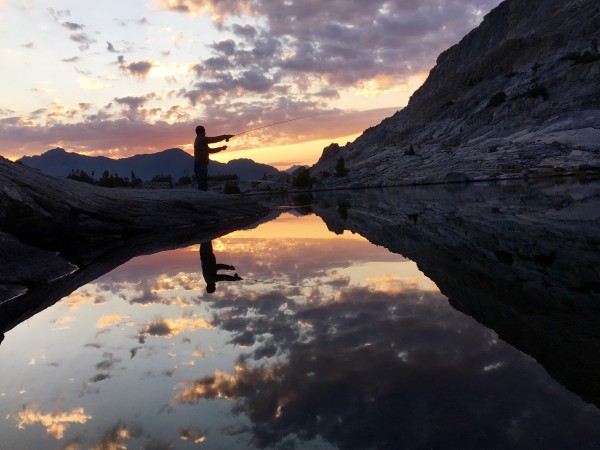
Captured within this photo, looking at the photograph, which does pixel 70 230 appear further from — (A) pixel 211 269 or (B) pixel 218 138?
(B) pixel 218 138

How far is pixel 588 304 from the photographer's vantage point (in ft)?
12.6

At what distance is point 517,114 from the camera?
4941 cm

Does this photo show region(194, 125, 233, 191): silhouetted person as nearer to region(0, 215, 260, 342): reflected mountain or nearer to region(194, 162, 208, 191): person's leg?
region(194, 162, 208, 191): person's leg

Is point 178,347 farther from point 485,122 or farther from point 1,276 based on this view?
point 485,122

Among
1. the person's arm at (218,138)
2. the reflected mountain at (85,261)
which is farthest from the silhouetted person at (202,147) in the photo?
the reflected mountain at (85,261)

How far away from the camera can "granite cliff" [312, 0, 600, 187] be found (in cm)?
3541

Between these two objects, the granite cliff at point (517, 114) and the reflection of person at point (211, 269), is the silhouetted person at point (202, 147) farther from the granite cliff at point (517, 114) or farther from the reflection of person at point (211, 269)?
the granite cliff at point (517, 114)

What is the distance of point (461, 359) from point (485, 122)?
5693 cm

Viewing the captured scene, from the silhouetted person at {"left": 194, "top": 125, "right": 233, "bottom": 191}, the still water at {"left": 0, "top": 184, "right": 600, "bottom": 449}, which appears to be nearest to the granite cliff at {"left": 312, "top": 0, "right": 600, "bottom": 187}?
the silhouetted person at {"left": 194, "top": 125, "right": 233, "bottom": 191}

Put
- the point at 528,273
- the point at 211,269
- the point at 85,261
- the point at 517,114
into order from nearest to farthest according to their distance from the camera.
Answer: the point at 528,273, the point at 211,269, the point at 85,261, the point at 517,114

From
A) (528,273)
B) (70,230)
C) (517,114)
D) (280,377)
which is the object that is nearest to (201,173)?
(70,230)

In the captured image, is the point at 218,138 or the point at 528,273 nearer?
the point at 528,273

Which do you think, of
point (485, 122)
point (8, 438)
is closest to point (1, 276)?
point (8, 438)

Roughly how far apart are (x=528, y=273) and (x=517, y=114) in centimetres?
5116
